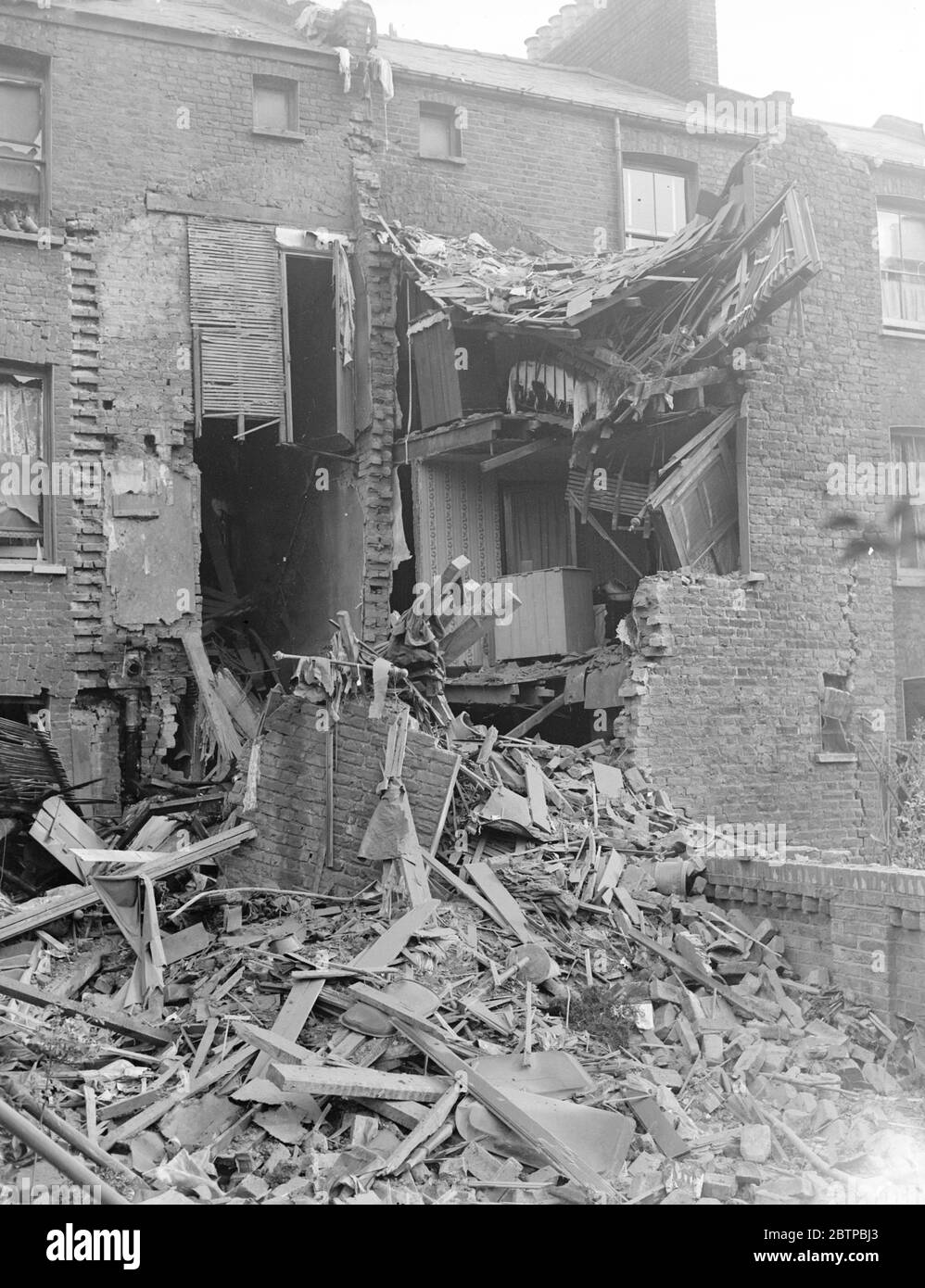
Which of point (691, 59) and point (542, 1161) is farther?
point (691, 59)

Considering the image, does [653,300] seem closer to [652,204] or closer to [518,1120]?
[652,204]

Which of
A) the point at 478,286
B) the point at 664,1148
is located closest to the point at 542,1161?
the point at 664,1148

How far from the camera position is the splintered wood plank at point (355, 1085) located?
683 cm

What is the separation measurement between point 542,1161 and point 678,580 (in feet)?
22.7

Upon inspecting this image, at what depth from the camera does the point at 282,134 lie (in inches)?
595

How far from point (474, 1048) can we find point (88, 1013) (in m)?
2.50

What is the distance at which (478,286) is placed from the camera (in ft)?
45.4

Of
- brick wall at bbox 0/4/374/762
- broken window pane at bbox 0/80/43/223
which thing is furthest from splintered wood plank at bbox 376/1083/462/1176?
broken window pane at bbox 0/80/43/223

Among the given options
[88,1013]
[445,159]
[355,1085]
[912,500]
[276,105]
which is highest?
[276,105]

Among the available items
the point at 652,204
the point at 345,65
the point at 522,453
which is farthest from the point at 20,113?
the point at 652,204

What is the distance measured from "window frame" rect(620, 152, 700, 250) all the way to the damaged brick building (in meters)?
1.66

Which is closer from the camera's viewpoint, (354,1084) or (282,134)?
(354,1084)

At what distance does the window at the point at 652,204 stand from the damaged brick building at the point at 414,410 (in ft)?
5.93
